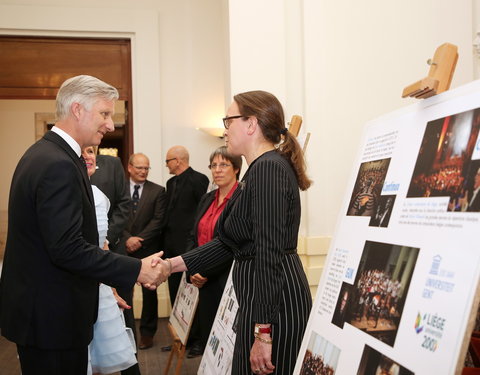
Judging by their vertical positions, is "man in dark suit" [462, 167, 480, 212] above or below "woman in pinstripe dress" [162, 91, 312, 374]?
above

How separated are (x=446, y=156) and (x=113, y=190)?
8.66 ft

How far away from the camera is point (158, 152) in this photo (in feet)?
19.1

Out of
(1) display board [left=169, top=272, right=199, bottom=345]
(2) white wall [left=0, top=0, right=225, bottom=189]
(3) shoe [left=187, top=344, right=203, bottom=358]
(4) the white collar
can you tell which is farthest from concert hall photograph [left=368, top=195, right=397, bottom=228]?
(2) white wall [left=0, top=0, right=225, bottom=189]

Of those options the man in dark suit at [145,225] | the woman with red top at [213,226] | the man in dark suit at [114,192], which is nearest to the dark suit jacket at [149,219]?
the man in dark suit at [145,225]

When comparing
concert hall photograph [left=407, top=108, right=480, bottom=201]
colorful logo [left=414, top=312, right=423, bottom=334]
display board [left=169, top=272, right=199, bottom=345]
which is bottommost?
display board [left=169, top=272, right=199, bottom=345]

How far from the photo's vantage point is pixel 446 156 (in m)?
1.21

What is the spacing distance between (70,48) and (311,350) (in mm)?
A: 5189

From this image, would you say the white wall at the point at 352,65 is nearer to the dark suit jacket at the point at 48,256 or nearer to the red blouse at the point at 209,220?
the red blouse at the point at 209,220

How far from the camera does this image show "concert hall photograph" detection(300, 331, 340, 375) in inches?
54.3

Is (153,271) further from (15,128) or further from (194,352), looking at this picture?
(15,128)

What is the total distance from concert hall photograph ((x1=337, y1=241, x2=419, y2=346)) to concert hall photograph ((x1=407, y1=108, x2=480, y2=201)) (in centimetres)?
16

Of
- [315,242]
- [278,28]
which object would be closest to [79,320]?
[315,242]

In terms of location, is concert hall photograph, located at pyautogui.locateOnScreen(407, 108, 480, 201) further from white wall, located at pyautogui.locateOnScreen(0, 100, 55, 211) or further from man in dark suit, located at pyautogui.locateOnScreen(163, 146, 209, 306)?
white wall, located at pyautogui.locateOnScreen(0, 100, 55, 211)

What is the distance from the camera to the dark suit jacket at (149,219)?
4824mm
